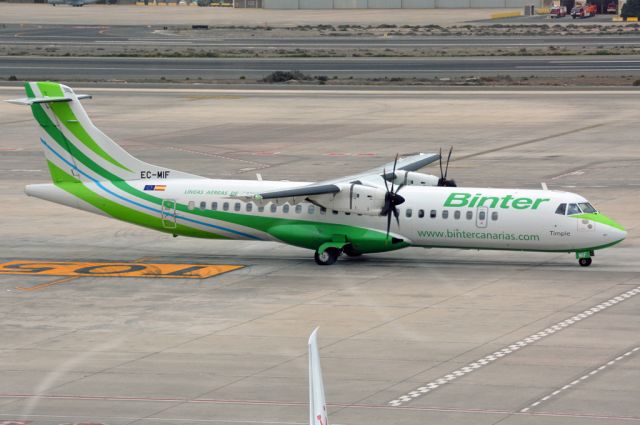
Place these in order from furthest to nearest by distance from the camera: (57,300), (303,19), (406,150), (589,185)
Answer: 1. (303,19)
2. (406,150)
3. (589,185)
4. (57,300)

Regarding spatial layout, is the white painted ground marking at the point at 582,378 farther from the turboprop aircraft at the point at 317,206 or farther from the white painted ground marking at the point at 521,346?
the turboprop aircraft at the point at 317,206

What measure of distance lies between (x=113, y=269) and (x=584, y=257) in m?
16.5

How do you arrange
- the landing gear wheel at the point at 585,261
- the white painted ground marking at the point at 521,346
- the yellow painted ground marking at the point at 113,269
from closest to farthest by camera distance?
A: the white painted ground marking at the point at 521,346 → the yellow painted ground marking at the point at 113,269 → the landing gear wheel at the point at 585,261

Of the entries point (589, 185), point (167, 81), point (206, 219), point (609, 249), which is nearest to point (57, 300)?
point (206, 219)

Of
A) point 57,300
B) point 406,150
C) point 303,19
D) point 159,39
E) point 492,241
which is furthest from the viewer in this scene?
point 303,19

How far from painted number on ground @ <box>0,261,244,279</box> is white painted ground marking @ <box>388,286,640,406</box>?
515 inches

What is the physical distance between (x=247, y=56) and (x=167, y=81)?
2314cm

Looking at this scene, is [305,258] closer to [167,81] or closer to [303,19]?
[167,81]

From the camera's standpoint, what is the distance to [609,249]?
45938 mm

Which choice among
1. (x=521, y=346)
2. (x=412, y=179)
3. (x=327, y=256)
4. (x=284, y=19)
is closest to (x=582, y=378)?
(x=521, y=346)

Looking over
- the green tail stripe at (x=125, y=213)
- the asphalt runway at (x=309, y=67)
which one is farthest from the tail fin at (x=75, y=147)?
the asphalt runway at (x=309, y=67)

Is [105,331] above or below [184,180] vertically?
below

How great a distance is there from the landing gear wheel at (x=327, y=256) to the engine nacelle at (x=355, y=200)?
1501 mm

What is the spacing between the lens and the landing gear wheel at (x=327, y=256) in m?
43.5
